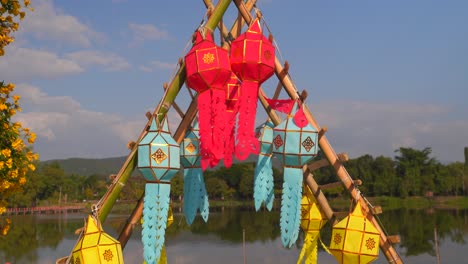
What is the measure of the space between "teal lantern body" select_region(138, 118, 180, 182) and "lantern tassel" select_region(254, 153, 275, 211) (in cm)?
100

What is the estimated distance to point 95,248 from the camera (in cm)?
505

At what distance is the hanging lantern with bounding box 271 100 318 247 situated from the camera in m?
5.44

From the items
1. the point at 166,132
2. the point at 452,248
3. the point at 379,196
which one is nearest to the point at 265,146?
the point at 166,132

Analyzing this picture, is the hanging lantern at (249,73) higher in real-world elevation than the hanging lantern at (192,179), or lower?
higher

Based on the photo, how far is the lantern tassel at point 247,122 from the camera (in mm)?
5527

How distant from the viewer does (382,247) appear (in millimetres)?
6324

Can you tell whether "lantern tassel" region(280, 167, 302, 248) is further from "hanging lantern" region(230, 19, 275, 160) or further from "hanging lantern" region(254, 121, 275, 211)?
"hanging lantern" region(230, 19, 275, 160)

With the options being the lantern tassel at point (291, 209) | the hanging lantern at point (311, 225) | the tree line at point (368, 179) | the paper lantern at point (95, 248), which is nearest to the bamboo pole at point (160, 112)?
the paper lantern at point (95, 248)

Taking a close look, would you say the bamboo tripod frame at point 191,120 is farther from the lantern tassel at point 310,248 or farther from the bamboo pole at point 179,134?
the lantern tassel at point 310,248

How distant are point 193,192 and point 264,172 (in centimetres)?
89

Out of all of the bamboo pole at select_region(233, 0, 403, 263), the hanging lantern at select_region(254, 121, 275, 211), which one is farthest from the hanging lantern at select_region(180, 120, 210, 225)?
the bamboo pole at select_region(233, 0, 403, 263)

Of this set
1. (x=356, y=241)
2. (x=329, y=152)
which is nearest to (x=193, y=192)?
(x=329, y=152)

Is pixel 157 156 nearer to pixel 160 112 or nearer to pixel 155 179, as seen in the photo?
pixel 155 179

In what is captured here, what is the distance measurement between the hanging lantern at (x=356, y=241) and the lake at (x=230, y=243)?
34.2 ft
